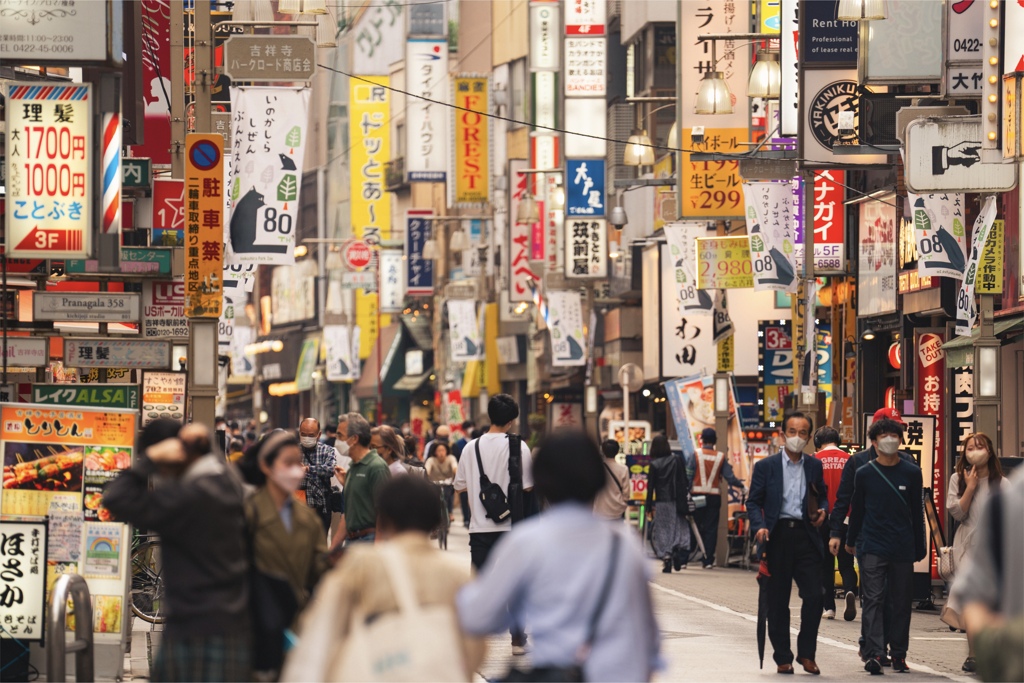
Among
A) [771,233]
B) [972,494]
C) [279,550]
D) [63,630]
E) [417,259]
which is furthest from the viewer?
[417,259]

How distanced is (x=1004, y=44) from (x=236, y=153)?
316 inches

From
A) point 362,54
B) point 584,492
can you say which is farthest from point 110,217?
point 362,54

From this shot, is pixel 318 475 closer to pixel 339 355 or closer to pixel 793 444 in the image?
pixel 793 444

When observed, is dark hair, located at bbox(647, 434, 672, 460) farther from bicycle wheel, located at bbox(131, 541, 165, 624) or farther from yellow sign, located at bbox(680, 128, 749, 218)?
bicycle wheel, located at bbox(131, 541, 165, 624)

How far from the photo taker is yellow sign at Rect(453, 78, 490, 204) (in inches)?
1933

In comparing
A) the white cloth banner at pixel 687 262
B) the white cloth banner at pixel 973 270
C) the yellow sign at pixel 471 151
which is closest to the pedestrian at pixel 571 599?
the white cloth banner at pixel 973 270

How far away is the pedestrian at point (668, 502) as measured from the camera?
81.9 feet

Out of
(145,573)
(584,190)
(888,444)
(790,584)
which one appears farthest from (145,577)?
(584,190)

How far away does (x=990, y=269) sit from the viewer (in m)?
18.6

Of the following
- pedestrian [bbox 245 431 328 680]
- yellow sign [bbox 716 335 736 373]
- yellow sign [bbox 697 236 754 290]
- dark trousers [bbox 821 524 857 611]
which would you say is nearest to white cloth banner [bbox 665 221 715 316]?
yellow sign [bbox 716 335 736 373]

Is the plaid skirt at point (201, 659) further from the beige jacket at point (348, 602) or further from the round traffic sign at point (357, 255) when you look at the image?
the round traffic sign at point (357, 255)

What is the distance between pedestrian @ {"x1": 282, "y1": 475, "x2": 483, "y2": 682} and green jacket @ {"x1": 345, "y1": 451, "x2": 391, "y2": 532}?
22.8 feet

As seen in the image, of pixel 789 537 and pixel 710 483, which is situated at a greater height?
pixel 789 537

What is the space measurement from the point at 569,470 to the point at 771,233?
67.3 feet
